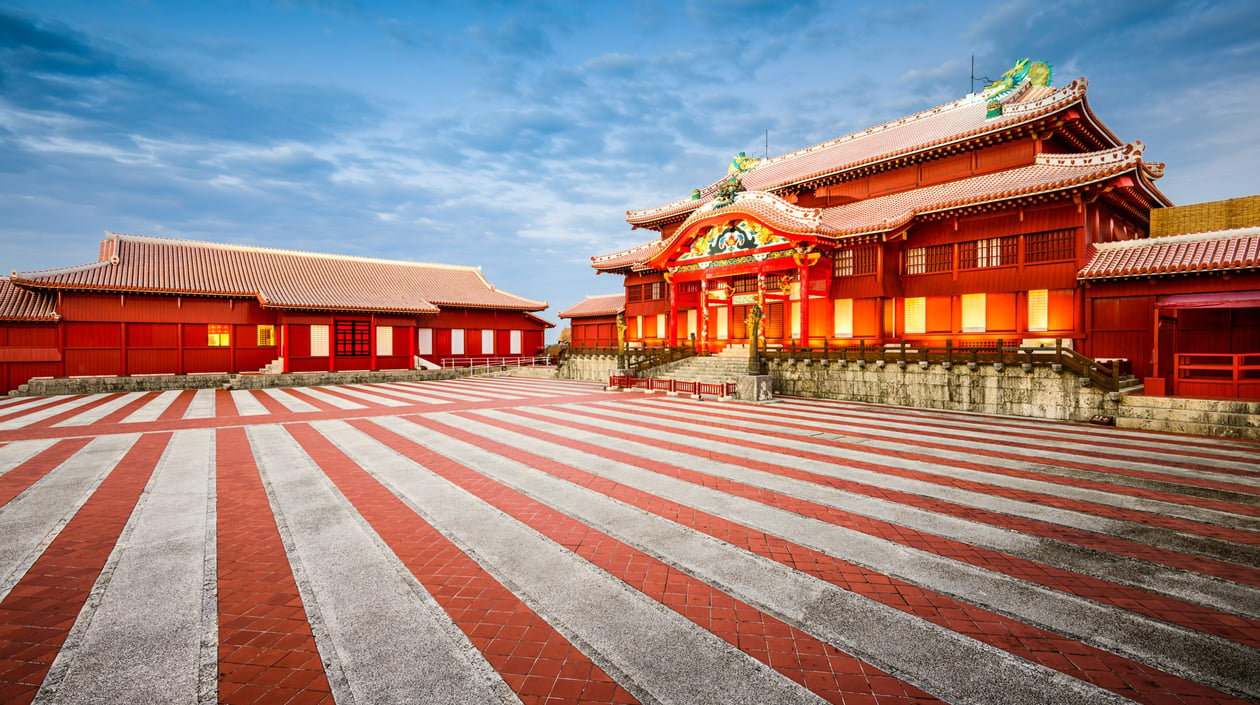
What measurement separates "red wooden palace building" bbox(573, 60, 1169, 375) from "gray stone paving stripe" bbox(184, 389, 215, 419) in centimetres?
1817

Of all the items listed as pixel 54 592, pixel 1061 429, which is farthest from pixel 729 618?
pixel 1061 429

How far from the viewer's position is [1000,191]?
53.6 feet

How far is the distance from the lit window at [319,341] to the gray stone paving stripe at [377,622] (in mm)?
24587

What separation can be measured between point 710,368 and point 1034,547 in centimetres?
1672

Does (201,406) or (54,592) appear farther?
(201,406)

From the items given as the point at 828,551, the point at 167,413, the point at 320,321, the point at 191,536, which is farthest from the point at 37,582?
the point at 320,321

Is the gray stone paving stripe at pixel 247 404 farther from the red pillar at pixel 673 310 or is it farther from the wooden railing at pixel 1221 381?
the wooden railing at pixel 1221 381

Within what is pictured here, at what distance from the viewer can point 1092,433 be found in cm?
1116

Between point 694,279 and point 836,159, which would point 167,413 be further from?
point 836,159

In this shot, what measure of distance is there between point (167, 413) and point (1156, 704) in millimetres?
20222

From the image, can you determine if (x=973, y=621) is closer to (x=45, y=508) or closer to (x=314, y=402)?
(x=45, y=508)

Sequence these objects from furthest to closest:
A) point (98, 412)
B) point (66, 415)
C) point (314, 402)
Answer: point (314, 402) → point (98, 412) → point (66, 415)


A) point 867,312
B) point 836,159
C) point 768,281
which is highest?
point 836,159

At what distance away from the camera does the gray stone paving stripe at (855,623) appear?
296 cm
